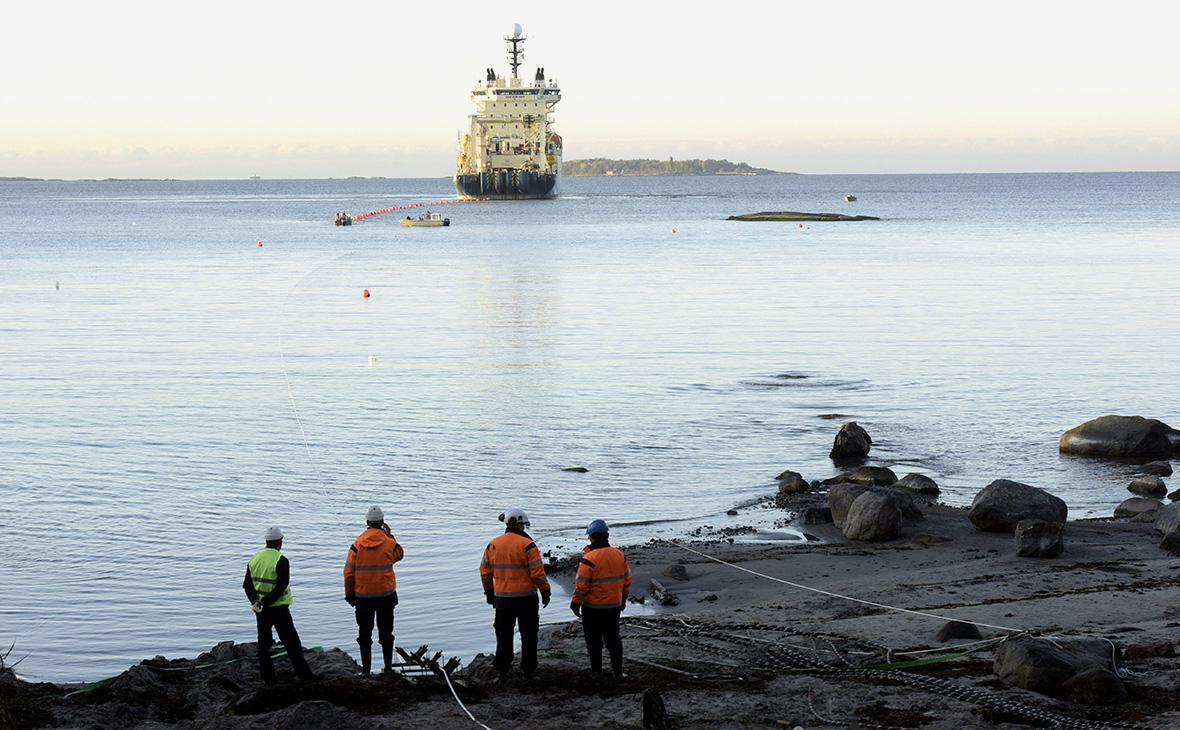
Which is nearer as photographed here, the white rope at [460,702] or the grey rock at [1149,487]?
the white rope at [460,702]

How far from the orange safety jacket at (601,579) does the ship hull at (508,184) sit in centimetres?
15507

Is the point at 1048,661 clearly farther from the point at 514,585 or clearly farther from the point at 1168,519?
the point at 1168,519

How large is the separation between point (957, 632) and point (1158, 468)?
11842 mm

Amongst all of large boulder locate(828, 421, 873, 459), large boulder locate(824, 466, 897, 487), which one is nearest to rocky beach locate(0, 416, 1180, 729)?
large boulder locate(824, 466, 897, 487)

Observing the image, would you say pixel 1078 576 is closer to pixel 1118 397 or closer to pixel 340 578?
pixel 340 578

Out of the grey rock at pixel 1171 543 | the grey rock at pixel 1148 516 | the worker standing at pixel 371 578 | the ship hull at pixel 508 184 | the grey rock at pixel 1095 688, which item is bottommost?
the grey rock at pixel 1148 516

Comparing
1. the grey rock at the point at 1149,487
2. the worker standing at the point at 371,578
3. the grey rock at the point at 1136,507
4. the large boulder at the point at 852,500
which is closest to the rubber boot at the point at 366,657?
the worker standing at the point at 371,578

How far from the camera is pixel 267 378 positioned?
35.3 metres

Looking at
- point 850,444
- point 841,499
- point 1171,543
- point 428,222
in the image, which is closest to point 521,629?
point 841,499

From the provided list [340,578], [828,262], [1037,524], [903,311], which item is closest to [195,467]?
[340,578]

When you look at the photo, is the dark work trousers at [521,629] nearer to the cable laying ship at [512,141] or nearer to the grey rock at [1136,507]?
the grey rock at [1136,507]

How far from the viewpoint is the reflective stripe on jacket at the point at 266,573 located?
12156mm

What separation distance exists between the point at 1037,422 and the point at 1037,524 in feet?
37.9

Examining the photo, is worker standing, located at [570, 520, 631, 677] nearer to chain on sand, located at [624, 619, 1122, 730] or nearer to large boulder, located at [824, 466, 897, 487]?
chain on sand, located at [624, 619, 1122, 730]
